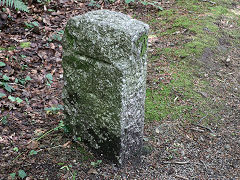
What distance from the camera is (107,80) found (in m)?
2.13

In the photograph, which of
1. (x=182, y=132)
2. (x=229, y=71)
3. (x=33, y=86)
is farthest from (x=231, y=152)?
(x=33, y=86)

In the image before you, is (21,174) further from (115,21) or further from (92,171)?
(115,21)

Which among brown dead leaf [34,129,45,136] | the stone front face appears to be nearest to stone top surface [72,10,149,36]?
the stone front face

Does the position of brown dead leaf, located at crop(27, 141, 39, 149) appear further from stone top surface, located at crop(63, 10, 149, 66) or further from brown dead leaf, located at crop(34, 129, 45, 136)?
stone top surface, located at crop(63, 10, 149, 66)

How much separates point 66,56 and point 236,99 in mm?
2608

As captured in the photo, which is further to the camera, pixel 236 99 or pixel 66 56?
pixel 236 99

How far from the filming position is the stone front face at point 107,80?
202 cm

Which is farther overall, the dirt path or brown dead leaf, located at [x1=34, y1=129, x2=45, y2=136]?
brown dead leaf, located at [x1=34, y1=129, x2=45, y2=136]

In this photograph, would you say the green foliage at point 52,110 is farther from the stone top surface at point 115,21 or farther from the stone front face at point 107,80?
the stone top surface at point 115,21

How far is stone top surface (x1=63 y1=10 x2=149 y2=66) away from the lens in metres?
1.97

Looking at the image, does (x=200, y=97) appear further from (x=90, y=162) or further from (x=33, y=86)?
(x=33, y=86)

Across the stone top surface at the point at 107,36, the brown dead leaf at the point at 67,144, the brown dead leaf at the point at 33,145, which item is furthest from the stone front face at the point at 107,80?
the brown dead leaf at the point at 33,145

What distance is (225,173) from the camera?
2.59 meters

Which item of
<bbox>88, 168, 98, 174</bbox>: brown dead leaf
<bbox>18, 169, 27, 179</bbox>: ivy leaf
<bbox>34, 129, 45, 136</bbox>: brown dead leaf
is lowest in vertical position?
<bbox>34, 129, 45, 136</bbox>: brown dead leaf
